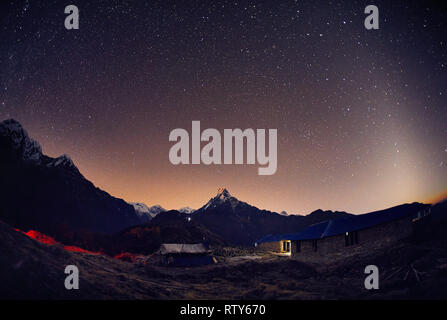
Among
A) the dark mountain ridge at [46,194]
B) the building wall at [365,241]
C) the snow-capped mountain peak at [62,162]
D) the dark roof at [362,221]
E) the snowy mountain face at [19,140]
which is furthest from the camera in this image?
the snow-capped mountain peak at [62,162]

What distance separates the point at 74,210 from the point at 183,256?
384 feet

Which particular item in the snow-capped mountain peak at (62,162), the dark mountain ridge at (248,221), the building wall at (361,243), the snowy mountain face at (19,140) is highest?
the snowy mountain face at (19,140)

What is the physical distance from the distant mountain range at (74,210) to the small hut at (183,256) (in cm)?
3946

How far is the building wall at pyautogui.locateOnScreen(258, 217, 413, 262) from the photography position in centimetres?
2722

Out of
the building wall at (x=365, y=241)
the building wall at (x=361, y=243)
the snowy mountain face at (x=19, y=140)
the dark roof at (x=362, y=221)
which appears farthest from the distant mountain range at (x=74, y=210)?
the building wall at (x=365, y=241)

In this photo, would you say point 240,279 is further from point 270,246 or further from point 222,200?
point 222,200

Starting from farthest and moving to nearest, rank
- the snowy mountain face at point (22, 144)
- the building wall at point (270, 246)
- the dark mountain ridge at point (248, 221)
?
the dark mountain ridge at point (248, 221) < the snowy mountain face at point (22, 144) < the building wall at point (270, 246)

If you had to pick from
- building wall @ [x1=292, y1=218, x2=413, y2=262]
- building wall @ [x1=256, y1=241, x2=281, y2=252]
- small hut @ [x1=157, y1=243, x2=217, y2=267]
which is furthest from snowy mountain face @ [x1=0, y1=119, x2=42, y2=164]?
building wall @ [x1=292, y1=218, x2=413, y2=262]

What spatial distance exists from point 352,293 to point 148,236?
70.6 meters

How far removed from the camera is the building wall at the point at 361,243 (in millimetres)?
27219

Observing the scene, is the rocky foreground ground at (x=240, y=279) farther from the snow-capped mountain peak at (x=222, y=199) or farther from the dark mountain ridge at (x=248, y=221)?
the snow-capped mountain peak at (x=222, y=199)

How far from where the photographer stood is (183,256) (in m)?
40.2

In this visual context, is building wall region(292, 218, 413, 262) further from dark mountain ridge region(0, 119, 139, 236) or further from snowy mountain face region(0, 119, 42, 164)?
snowy mountain face region(0, 119, 42, 164)
